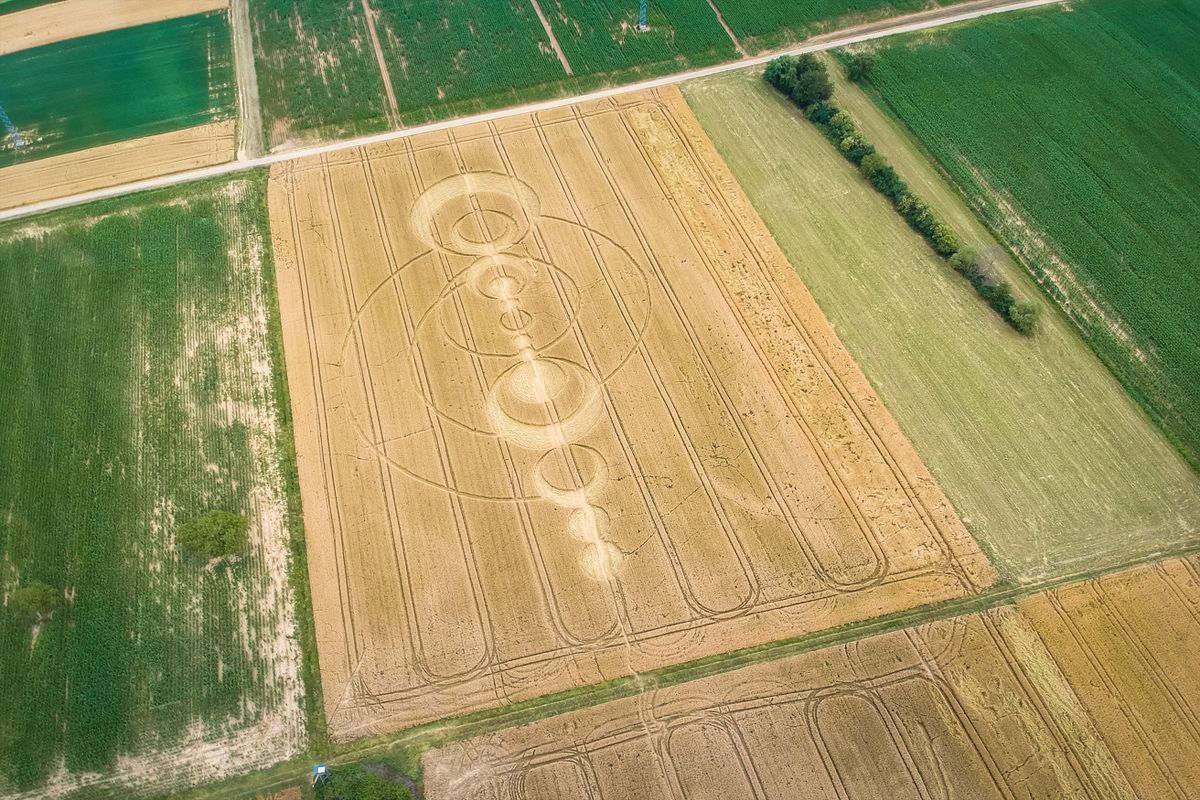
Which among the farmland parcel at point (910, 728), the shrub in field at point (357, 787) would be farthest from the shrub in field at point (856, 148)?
the shrub in field at point (357, 787)

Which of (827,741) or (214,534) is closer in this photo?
(827,741)

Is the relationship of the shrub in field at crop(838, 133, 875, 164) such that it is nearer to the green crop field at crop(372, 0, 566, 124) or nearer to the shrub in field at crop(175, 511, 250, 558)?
the green crop field at crop(372, 0, 566, 124)

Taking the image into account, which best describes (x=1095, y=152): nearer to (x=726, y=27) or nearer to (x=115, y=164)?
(x=726, y=27)

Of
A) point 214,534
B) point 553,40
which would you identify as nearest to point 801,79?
point 553,40

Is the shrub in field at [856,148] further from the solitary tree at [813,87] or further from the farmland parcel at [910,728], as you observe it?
the farmland parcel at [910,728]

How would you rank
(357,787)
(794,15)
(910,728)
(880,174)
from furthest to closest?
1. (794,15)
2. (880,174)
3. (910,728)
4. (357,787)

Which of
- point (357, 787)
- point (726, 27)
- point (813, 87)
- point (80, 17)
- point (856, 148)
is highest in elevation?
point (80, 17)

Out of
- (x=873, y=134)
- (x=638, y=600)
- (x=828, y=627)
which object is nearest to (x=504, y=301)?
(x=638, y=600)
